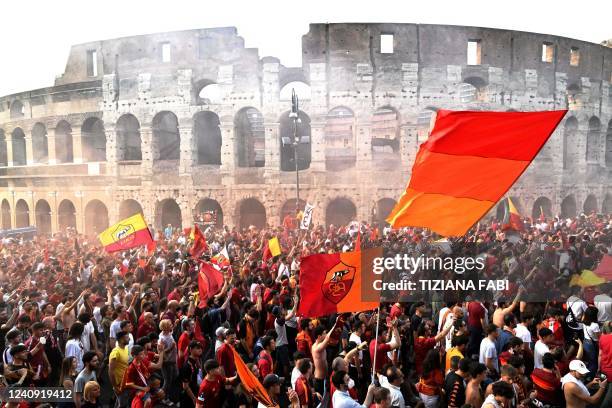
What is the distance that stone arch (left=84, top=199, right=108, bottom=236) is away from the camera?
29095 millimetres

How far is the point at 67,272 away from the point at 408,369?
8007 mm

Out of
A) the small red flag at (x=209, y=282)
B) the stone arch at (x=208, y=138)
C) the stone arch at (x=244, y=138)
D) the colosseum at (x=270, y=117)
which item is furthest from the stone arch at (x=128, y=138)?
the small red flag at (x=209, y=282)

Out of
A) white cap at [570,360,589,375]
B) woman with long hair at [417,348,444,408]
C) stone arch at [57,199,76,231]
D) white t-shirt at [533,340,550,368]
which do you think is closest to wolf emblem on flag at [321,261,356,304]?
woman with long hair at [417,348,444,408]

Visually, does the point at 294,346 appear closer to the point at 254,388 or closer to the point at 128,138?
the point at 254,388

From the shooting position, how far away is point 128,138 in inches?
1127

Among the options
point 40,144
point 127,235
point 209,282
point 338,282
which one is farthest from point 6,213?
point 338,282

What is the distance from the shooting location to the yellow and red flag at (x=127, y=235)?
44.7 feet

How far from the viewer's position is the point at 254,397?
227 inches

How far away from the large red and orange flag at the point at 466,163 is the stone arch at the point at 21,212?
3196cm

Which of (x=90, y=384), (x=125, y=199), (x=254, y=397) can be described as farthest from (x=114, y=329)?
(x=125, y=199)

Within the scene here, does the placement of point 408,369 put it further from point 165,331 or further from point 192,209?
point 192,209

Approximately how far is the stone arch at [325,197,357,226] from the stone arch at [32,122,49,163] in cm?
1775

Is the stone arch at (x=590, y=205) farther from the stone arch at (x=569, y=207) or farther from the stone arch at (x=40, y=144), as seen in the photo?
the stone arch at (x=40, y=144)

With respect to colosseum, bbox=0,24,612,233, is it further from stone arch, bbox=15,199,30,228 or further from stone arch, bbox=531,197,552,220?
stone arch, bbox=15,199,30,228
